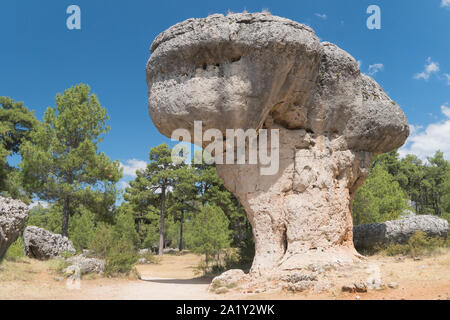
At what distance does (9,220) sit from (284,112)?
8854 mm

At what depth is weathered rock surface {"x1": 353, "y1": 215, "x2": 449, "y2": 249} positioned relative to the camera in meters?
12.0

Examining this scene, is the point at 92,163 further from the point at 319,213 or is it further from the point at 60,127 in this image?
the point at 319,213

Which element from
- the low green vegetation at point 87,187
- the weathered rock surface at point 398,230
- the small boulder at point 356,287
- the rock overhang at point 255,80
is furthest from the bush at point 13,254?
the weathered rock surface at point 398,230

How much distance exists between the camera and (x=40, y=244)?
498 inches

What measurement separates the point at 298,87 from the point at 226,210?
53.7 feet

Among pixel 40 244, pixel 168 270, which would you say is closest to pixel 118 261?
pixel 40 244

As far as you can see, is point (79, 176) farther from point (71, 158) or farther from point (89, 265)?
point (89, 265)

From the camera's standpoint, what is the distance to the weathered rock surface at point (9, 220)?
9.60 metres

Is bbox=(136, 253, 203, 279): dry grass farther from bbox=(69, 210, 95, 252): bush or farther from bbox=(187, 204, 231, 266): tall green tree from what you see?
bbox=(69, 210, 95, 252): bush

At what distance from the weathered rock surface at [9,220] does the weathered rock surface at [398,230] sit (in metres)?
11.8

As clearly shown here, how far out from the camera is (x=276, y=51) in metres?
Answer: 9.00

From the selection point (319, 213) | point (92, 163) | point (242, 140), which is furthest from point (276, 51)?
point (92, 163)

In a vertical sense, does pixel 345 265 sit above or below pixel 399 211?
below

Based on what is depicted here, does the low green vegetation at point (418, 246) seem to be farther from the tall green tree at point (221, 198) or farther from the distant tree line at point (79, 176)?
the tall green tree at point (221, 198)
